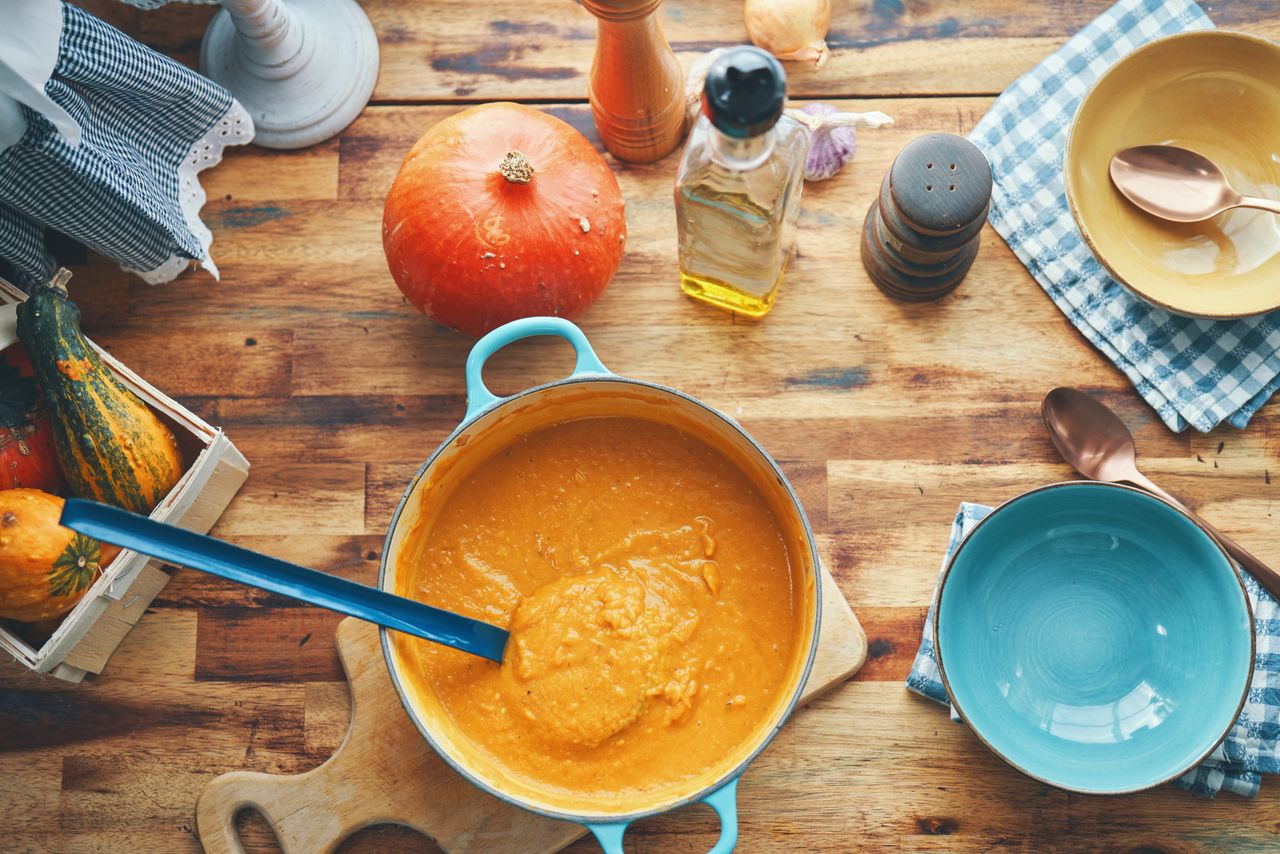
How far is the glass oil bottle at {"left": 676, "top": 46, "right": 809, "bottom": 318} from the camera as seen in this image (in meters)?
0.99

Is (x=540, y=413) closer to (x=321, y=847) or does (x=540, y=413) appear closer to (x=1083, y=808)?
(x=321, y=847)

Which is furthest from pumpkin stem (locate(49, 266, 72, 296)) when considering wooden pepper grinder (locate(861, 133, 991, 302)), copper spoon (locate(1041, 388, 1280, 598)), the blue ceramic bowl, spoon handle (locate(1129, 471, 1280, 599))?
spoon handle (locate(1129, 471, 1280, 599))

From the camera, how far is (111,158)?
4.11 feet

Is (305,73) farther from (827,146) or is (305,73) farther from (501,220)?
(827,146)

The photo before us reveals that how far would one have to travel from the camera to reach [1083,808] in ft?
4.48

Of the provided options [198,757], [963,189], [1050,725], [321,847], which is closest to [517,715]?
[321,847]

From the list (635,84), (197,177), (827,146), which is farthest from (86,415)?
(827,146)

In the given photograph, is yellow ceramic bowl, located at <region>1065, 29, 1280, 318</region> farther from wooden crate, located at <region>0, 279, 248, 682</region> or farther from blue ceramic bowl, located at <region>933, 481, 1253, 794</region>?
wooden crate, located at <region>0, 279, 248, 682</region>

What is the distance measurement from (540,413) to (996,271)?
70cm

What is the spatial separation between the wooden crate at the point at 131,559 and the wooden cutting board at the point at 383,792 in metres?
0.26

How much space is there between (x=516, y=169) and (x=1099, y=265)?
2.76 ft

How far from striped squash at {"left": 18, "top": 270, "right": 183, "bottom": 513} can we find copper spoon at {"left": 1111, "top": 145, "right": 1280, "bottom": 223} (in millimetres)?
1377

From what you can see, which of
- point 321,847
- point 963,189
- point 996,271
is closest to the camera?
point 963,189

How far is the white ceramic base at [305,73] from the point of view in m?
1.42
